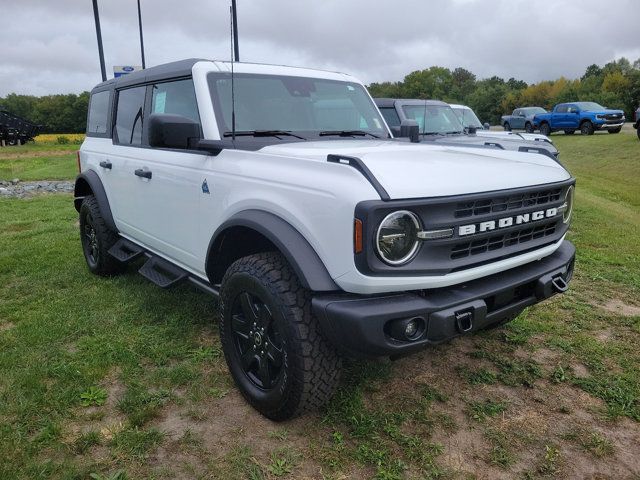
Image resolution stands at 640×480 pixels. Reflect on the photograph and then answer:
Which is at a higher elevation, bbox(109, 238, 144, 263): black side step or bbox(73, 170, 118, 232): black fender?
bbox(73, 170, 118, 232): black fender

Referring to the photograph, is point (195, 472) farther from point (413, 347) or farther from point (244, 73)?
point (244, 73)

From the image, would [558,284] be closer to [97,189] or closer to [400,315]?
[400,315]

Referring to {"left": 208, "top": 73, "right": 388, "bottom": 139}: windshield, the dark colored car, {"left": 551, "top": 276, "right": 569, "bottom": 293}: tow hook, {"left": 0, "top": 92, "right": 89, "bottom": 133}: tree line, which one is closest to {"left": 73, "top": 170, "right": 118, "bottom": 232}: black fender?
{"left": 208, "top": 73, "right": 388, "bottom": 139}: windshield

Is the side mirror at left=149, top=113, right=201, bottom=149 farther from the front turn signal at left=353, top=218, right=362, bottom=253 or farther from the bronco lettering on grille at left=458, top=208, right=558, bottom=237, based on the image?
the bronco lettering on grille at left=458, top=208, right=558, bottom=237

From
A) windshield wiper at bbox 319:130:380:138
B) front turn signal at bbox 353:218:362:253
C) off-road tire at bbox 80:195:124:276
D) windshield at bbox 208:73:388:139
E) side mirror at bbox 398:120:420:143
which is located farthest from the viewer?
off-road tire at bbox 80:195:124:276

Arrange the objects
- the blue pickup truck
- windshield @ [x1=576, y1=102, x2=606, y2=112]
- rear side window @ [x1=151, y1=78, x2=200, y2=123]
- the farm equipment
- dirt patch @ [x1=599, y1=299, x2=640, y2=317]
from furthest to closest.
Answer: the farm equipment, windshield @ [x1=576, y1=102, x2=606, y2=112], the blue pickup truck, dirt patch @ [x1=599, y1=299, x2=640, y2=317], rear side window @ [x1=151, y1=78, x2=200, y2=123]

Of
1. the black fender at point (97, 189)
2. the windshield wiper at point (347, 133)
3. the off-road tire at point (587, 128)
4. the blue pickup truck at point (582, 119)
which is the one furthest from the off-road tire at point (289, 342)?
the off-road tire at point (587, 128)

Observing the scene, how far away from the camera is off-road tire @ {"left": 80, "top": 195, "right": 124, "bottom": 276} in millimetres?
4887

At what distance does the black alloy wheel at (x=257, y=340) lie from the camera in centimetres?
268

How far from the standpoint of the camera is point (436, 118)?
31.1 feet

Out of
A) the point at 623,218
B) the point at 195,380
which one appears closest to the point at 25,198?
the point at 195,380

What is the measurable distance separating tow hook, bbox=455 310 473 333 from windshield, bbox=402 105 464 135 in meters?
7.11

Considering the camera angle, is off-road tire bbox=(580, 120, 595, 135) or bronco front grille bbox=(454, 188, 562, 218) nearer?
bronco front grille bbox=(454, 188, 562, 218)

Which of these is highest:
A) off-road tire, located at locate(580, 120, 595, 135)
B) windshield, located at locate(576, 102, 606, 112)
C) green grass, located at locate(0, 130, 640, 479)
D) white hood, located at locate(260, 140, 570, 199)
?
windshield, located at locate(576, 102, 606, 112)
